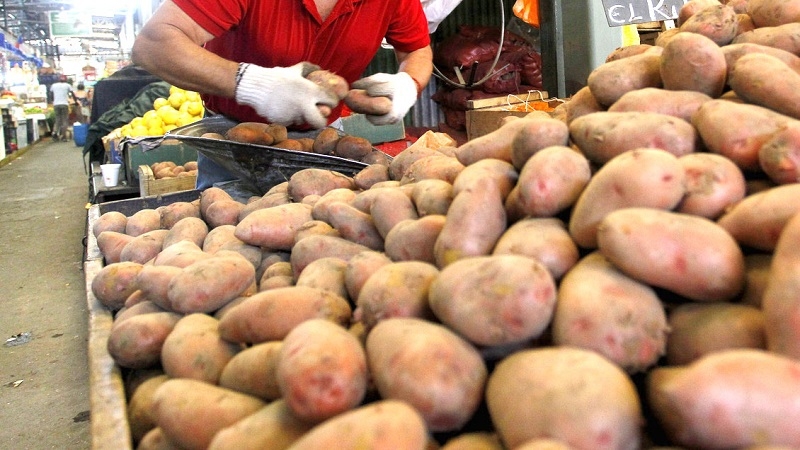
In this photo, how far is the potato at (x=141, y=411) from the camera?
3.90ft

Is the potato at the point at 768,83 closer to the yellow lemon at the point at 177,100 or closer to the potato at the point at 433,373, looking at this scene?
the potato at the point at 433,373

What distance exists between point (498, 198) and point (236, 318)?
0.53m

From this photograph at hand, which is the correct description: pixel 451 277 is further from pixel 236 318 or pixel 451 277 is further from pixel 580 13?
pixel 580 13

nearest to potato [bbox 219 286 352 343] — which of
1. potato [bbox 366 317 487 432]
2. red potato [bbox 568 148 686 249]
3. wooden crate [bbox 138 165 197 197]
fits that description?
potato [bbox 366 317 487 432]

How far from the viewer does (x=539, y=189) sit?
3.59ft

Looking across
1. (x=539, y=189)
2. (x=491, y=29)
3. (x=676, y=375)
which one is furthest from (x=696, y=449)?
(x=491, y=29)

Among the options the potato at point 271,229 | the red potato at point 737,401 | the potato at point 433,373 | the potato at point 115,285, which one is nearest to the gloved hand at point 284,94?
the potato at point 271,229

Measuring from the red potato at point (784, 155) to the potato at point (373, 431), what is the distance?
0.69m

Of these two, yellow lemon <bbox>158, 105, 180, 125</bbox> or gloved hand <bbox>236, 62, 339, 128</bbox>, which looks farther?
yellow lemon <bbox>158, 105, 180, 125</bbox>

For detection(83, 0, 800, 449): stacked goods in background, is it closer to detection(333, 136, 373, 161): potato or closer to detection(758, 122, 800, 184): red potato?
detection(758, 122, 800, 184): red potato

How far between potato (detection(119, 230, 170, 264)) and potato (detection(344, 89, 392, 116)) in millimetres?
984

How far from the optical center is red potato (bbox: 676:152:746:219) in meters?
1.01

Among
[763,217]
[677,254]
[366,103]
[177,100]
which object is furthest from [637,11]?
[177,100]

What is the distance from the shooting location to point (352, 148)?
272 cm
